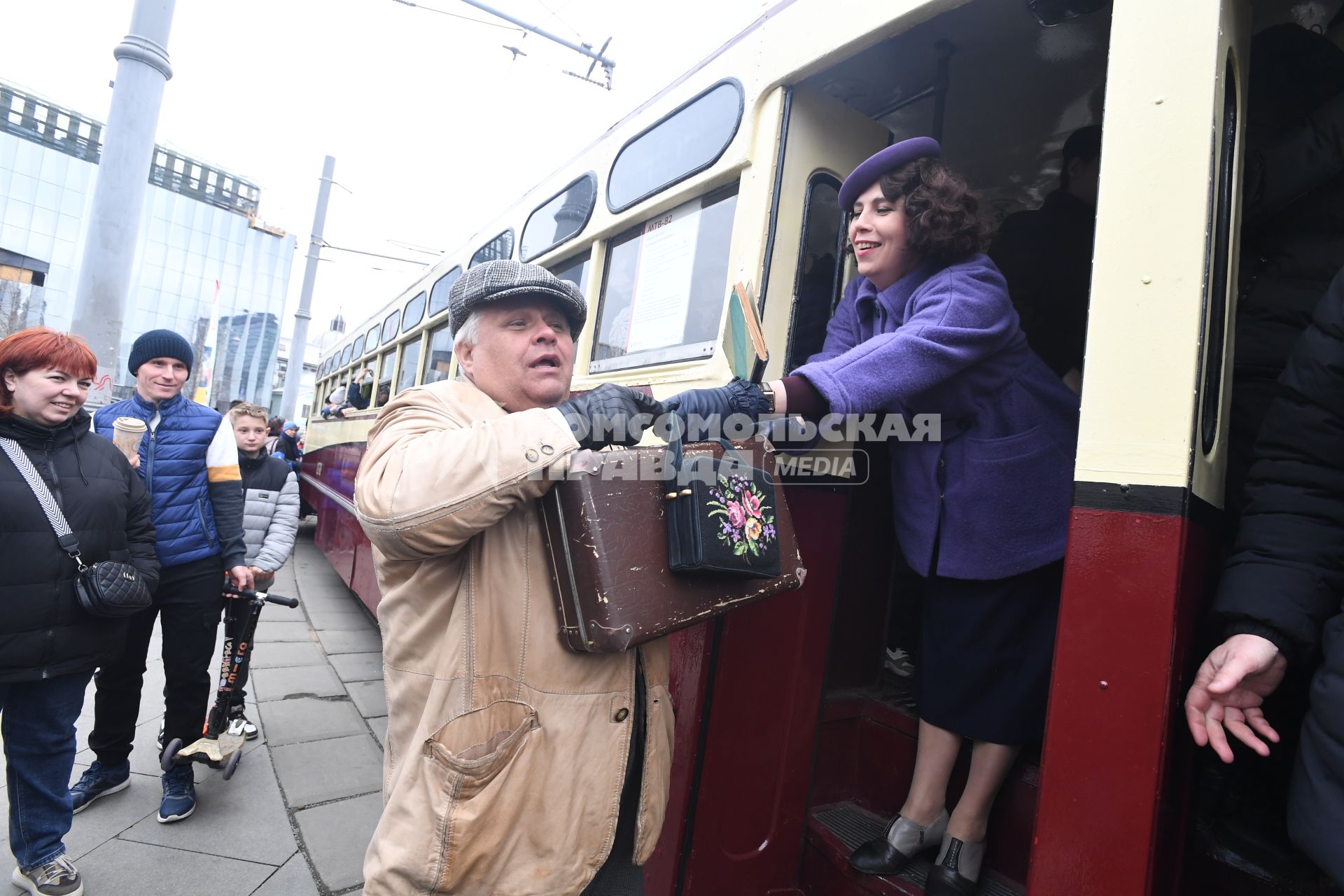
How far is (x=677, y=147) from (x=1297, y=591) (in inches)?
79.3

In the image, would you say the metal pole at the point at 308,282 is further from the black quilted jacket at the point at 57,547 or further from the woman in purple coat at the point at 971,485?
the woman in purple coat at the point at 971,485

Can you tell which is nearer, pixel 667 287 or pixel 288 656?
pixel 667 287

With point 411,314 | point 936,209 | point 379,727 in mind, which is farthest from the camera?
point 411,314

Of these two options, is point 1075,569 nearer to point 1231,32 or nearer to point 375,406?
point 1231,32

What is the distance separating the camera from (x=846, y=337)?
1621 millimetres

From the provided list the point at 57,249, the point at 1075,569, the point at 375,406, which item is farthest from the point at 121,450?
the point at 57,249

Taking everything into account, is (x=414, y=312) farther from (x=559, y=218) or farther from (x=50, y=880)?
(x=50, y=880)

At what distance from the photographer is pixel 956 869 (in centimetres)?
146

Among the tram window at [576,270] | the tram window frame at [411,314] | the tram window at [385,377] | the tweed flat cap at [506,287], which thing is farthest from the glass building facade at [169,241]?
the tweed flat cap at [506,287]

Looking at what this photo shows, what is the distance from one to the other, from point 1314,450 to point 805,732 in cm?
128

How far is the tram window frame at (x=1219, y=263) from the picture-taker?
98 cm

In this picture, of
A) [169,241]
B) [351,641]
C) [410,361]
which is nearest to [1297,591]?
[351,641]

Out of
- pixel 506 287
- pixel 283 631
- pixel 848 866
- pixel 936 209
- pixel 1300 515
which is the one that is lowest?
pixel 283 631

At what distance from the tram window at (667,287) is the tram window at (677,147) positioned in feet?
0.37
